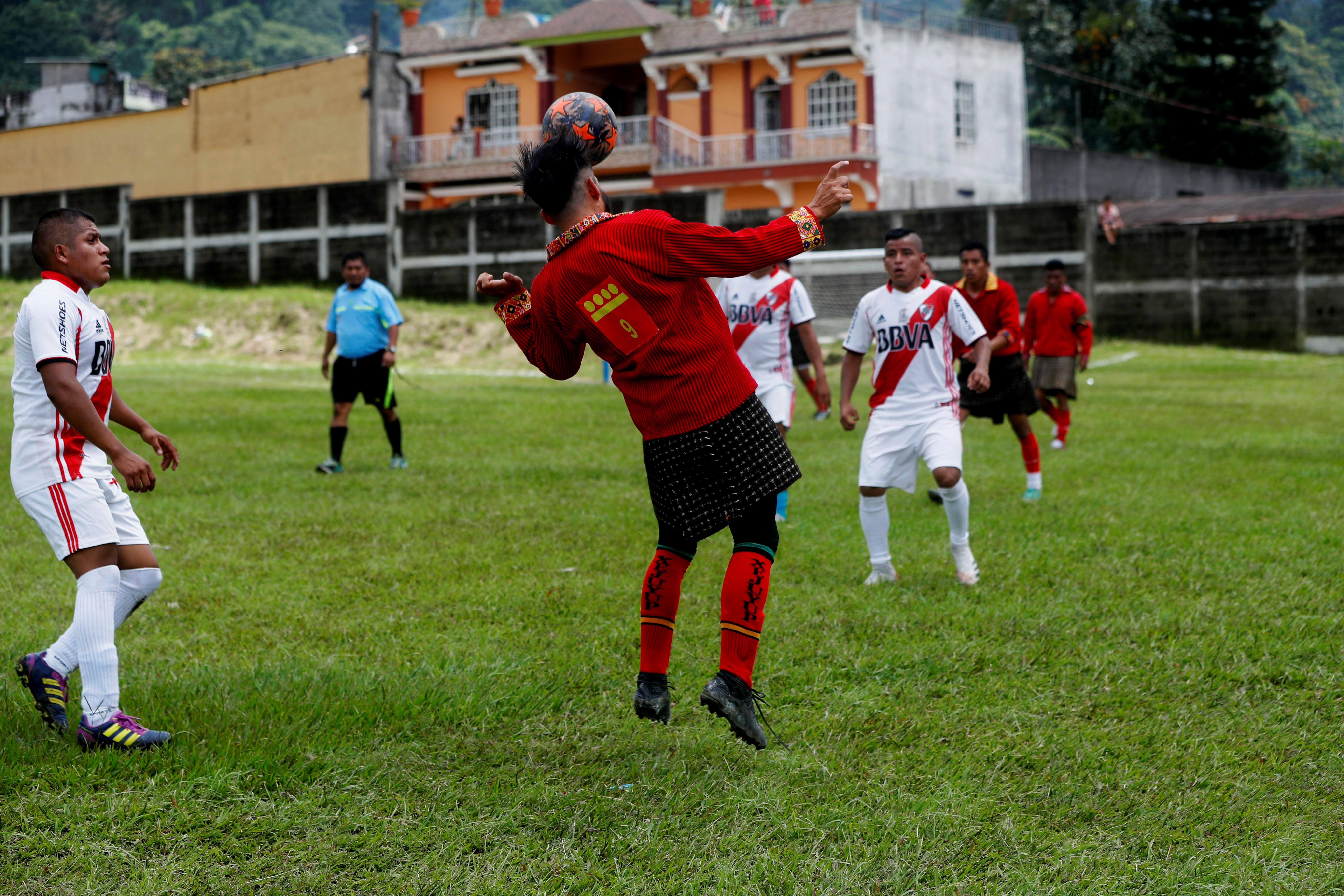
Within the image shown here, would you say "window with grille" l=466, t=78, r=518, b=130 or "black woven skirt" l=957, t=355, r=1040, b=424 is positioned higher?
"window with grille" l=466, t=78, r=518, b=130

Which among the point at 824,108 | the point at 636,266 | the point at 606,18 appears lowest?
the point at 636,266

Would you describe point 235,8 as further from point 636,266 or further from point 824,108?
point 636,266

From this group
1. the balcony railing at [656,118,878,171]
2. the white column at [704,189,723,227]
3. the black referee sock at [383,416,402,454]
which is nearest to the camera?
the black referee sock at [383,416,402,454]

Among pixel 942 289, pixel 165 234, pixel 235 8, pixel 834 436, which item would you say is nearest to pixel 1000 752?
pixel 942 289

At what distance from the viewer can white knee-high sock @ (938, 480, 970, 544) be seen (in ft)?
24.3

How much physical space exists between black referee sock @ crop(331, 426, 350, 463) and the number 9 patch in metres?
8.75

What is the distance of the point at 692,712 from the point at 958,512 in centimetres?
289

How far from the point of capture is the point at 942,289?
7.78 m

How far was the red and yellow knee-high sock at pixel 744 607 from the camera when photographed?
4.41 metres

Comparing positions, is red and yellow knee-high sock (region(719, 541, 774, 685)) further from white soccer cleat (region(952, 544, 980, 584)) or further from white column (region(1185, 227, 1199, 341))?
white column (region(1185, 227, 1199, 341))

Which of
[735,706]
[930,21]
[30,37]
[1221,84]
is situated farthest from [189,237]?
[30,37]

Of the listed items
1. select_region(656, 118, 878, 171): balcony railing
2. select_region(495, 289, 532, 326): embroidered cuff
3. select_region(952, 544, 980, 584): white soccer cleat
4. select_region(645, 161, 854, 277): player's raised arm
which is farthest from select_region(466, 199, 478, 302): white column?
select_region(645, 161, 854, 277): player's raised arm

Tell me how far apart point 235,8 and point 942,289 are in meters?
92.7

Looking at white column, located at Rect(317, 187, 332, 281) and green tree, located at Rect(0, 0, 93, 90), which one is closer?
white column, located at Rect(317, 187, 332, 281)
